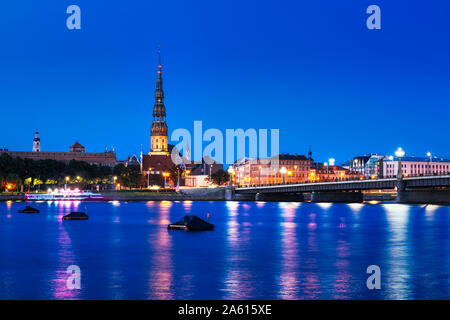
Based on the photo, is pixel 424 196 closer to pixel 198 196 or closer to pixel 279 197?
pixel 279 197

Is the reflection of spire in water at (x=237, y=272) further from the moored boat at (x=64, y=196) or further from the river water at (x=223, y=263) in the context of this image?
the moored boat at (x=64, y=196)

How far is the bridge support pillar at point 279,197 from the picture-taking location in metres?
176

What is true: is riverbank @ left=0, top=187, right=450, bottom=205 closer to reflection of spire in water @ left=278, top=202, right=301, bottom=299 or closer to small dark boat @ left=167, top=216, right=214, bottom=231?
small dark boat @ left=167, top=216, right=214, bottom=231

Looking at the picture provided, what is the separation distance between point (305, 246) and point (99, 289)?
2624 centimetres

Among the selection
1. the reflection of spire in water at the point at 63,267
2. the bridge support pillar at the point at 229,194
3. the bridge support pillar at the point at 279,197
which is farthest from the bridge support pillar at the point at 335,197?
the reflection of spire in water at the point at 63,267

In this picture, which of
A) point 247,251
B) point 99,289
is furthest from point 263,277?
point 247,251

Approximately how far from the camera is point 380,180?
127625 mm

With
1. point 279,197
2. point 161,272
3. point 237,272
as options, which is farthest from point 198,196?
point 161,272

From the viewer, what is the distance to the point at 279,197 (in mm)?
178000

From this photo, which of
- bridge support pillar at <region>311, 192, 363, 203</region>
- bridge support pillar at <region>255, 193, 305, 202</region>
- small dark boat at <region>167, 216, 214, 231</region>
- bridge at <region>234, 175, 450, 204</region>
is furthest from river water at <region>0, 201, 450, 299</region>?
bridge support pillar at <region>255, 193, 305, 202</region>

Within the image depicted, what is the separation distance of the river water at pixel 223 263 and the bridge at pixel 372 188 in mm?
54984

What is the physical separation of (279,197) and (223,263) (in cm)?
13877
